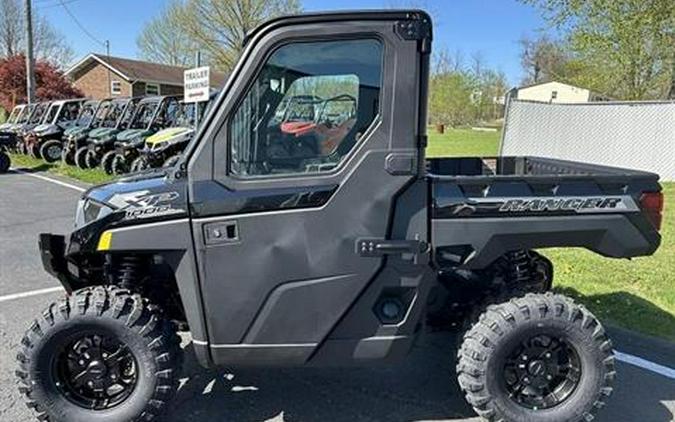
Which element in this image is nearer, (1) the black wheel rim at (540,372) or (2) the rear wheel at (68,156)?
(1) the black wheel rim at (540,372)

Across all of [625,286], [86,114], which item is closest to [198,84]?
[625,286]

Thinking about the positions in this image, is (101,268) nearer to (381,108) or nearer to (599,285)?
(381,108)

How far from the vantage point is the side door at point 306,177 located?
2.75 m

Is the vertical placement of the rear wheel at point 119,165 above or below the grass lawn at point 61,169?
above

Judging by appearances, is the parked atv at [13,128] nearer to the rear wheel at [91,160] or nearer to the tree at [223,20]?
the rear wheel at [91,160]

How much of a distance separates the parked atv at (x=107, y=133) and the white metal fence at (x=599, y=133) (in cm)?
1016

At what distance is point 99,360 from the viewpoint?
297cm

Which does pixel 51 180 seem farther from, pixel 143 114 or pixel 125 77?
pixel 125 77

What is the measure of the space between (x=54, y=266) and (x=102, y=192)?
511 mm

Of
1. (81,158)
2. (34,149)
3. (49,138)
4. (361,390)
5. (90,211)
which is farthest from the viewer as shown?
(34,149)

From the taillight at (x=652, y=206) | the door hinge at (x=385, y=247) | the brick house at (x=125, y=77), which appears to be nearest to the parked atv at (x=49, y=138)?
the door hinge at (x=385, y=247)

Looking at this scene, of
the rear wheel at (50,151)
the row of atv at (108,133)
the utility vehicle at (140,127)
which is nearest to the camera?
the row of atv at (108,133)

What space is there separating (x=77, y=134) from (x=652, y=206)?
52.4 ft

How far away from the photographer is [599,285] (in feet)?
18.2
